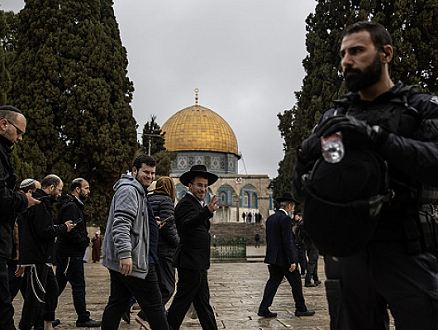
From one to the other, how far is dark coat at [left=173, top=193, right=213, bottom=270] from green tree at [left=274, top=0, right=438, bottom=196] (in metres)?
10.4

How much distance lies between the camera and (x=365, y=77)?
80.0 inches

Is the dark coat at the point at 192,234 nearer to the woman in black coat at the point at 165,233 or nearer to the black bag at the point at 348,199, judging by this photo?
the woman in black coat at the point at 165,233

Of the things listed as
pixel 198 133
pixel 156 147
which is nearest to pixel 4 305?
pixel 156 147

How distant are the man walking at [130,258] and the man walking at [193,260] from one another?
0.50 metres

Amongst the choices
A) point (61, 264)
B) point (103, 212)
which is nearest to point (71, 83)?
point (103, 212)

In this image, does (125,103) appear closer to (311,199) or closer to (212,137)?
(311,199)

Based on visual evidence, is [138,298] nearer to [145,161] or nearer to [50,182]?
[145,161]

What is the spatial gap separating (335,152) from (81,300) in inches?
188

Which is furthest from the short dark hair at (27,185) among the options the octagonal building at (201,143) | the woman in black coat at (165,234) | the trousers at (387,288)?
the octagonal building at (201,143)

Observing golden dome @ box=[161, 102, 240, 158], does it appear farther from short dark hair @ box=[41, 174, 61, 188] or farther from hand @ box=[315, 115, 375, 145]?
hand @ box=[315, 115, 375, 145]

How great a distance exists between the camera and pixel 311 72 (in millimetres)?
18219

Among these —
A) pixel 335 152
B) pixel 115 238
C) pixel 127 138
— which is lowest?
pixel 115 238

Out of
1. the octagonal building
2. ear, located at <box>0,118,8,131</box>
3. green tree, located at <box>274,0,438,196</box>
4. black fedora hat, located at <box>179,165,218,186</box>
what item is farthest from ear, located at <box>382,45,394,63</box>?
the octagonal building

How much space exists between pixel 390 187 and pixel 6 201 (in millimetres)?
2519
